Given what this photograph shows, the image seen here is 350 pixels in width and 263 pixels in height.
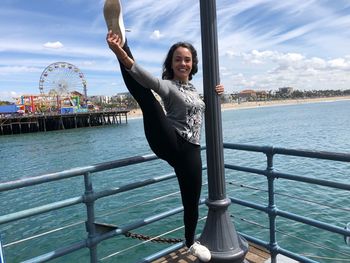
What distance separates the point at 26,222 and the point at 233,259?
895 centimetres

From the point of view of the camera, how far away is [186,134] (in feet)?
7.95

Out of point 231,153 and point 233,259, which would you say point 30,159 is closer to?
point 231,153

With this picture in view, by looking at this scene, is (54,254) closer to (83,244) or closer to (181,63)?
(83,244)

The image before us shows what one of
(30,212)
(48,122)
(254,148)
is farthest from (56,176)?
(48,122)

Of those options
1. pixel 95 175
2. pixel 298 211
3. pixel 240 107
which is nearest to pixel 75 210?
pixel 95 175

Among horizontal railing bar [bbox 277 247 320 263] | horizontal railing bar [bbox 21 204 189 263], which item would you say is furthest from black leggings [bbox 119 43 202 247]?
horizontal railing bar [bbox 277 247 320 263]

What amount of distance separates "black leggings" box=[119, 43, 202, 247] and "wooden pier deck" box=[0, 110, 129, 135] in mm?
61207

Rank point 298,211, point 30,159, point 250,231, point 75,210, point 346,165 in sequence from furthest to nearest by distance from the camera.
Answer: point 30,159, point 346,165, point 75,210, point 298,211, point 250,231

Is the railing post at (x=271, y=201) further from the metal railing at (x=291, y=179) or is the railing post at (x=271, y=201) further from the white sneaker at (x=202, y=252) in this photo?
the white sneaker at (x=202, y=252)

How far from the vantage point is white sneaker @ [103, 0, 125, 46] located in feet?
6.27

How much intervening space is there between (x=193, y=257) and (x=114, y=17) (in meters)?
2.51

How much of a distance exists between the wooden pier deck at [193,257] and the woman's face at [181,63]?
1878mm

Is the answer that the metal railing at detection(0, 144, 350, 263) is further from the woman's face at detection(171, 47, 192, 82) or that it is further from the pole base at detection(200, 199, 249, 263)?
the woman's face at detection(171, 47, 192, 82)

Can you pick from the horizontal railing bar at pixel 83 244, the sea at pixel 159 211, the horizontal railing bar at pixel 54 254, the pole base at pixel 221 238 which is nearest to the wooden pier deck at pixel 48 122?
the sea at pixel 159 211
